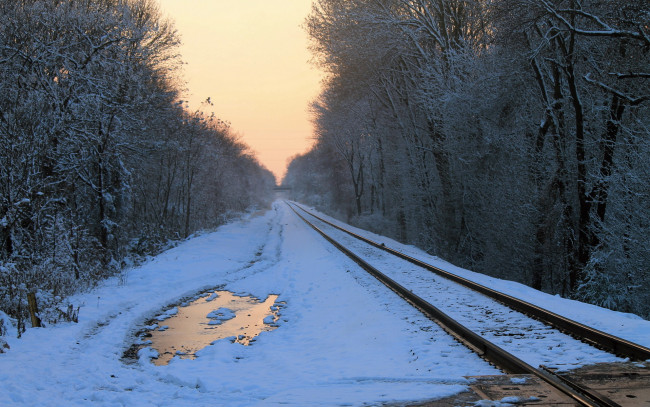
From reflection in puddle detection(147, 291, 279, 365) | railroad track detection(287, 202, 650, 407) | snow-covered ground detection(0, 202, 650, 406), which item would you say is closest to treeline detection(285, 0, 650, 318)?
snow-covered ground detection(0, 202, 650, 406)

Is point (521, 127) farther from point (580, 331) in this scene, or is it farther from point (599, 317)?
point (580, 331)

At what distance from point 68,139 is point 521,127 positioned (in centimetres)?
1534

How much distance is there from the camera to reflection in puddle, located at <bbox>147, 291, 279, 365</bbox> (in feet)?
23.7

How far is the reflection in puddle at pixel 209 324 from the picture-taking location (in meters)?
7.23

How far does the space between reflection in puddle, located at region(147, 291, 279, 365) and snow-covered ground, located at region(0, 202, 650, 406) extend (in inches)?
12.9

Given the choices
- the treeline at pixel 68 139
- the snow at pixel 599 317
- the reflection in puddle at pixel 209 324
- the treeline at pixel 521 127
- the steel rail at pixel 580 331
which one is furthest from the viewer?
the treeline at pixel 521 127

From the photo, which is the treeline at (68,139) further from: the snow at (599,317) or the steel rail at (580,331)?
the snow at (599,317)

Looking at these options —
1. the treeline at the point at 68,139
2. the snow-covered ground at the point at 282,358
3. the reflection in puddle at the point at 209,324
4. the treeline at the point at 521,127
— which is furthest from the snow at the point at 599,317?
the treeline at the point at 68,139

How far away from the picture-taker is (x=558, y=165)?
14.1 m

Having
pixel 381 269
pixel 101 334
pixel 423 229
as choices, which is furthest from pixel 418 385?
pixel 423 229

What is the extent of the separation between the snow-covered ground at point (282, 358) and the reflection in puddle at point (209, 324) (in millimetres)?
329

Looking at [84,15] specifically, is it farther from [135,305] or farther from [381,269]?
[381,269]

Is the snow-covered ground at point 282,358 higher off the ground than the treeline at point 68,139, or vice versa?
the treeline at point 68,139

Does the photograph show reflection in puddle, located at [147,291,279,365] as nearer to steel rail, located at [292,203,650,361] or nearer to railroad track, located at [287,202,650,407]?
railroad track, located at [287,202,650,407]
